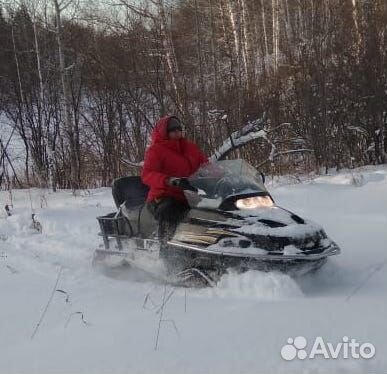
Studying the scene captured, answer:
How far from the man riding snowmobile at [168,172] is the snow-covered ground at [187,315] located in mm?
580

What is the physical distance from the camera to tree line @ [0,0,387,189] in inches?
466

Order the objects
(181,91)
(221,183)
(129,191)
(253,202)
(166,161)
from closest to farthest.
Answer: (253,202) → (221,183) → (166,161) → (129,191) → (181,91)

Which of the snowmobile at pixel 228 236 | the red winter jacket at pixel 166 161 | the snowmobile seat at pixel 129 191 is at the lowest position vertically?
the snowmobile at pixel 228 236


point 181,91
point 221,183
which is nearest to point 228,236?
point 221,183

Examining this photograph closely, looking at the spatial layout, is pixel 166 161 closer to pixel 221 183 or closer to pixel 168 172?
pixel 168 172

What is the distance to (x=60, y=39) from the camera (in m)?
12.1

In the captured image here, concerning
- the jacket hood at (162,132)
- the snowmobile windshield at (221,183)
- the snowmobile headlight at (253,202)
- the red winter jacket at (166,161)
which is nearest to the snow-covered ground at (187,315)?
the snowmobile headlight at (253,202)

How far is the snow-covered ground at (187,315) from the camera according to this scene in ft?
9.11

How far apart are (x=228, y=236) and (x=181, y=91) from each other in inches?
Answer: 324

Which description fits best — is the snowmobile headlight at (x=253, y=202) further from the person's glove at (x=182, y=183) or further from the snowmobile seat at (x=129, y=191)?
the snowmobile seat at (x=129, y=191)

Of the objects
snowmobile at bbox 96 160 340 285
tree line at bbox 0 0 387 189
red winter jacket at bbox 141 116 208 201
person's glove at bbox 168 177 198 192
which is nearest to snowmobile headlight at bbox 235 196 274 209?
snowmobile at bbox 96 160 340 285

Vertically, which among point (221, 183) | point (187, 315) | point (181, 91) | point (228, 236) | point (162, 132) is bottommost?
point (187, 315)

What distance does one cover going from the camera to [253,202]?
423cm

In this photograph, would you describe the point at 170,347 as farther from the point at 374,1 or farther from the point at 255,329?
the point at 374,1
